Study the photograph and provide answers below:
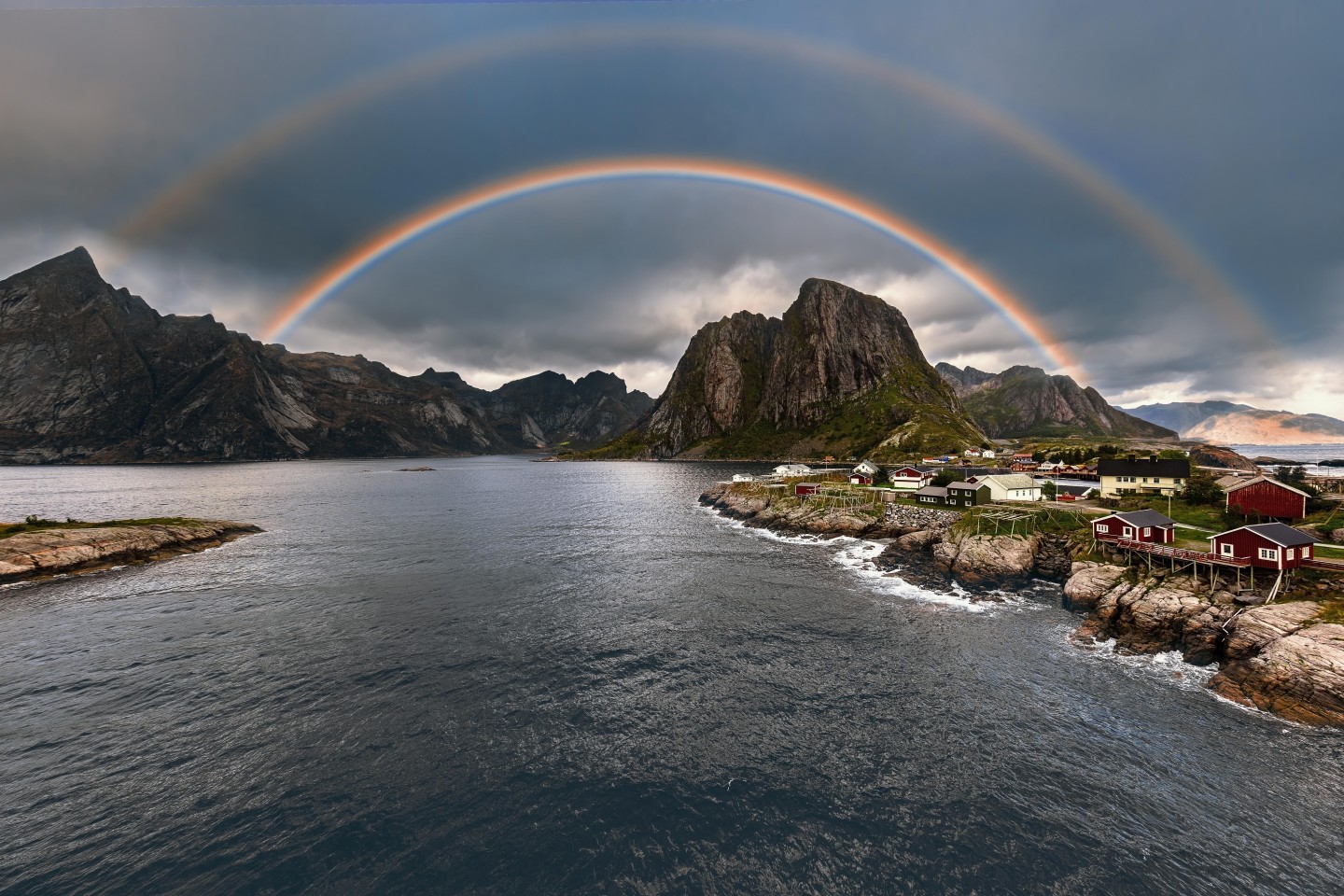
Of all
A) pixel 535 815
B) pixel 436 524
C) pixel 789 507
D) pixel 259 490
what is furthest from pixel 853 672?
pixel 259 490

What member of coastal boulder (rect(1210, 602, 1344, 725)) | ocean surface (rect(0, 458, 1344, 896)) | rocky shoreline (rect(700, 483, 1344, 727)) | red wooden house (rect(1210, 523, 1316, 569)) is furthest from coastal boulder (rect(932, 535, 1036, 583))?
coastal boulder (rect(1210, 602, 1344, 725))

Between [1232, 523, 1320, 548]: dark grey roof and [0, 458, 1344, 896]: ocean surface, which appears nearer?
[0, 458, 1344, 896]: ocean surface

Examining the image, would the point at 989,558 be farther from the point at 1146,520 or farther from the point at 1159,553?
the point at 1159,553

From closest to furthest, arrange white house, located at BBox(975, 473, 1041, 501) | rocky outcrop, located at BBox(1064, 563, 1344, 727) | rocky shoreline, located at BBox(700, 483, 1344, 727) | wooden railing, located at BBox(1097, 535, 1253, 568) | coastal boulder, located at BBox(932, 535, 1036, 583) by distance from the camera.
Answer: rocky outcrop, located at BBox(1064, 563, 1344, 727) → rocky shoreline, located at BBox(700, 483, 1344, 727) → wooden railing, located at BBox(1097, 535, 1253, 568) → coastal boulder, located at BBox(932, 535, 1036, 583) → white house, located at BBox(975, 473, 1041, 501)

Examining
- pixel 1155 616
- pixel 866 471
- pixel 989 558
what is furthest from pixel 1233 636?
pixel 866 471

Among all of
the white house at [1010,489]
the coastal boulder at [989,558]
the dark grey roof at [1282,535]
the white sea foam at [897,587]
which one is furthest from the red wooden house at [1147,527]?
the white house at [1010,489]

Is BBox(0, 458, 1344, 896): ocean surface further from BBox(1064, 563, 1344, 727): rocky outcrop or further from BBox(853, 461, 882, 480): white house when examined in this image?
BBox(853, 461, 882, 480): white house

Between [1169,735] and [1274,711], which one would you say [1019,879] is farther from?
[1274,711]
